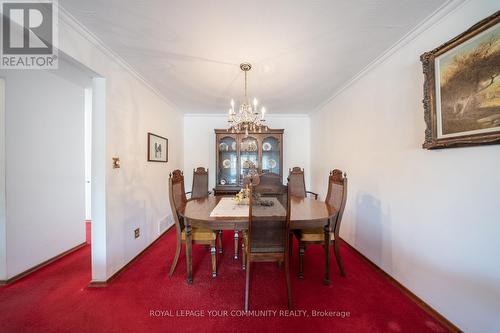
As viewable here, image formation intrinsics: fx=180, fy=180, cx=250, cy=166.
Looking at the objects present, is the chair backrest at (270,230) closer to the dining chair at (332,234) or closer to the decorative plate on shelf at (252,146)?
the dining chair at (332,234)

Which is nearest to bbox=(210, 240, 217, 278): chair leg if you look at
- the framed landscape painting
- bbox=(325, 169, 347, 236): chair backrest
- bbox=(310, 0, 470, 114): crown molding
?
bbox=(325, 169, 347, 236): chair backrest

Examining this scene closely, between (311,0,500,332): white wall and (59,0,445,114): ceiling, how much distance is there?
31cm

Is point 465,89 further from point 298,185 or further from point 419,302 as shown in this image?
point 298,185

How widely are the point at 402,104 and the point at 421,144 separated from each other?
0.46 meters

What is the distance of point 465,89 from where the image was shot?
123 centimetres

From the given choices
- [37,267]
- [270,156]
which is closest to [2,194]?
[37,267]

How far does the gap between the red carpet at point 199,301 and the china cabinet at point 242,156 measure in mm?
2119

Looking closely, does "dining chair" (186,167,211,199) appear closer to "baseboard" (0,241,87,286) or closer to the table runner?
the table runner

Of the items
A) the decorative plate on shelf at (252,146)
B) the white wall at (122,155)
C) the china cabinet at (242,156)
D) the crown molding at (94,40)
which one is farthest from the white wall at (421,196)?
the crown molding at (94,40)

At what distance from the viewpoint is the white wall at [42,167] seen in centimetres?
193

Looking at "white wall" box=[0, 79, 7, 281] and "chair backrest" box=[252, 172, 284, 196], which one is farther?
"white wall" box=[0, 79, 7, 281]

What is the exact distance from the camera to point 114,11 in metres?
1.39

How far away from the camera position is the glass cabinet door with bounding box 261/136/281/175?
13.9 feet

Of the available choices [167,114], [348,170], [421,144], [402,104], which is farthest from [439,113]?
[167,114]
